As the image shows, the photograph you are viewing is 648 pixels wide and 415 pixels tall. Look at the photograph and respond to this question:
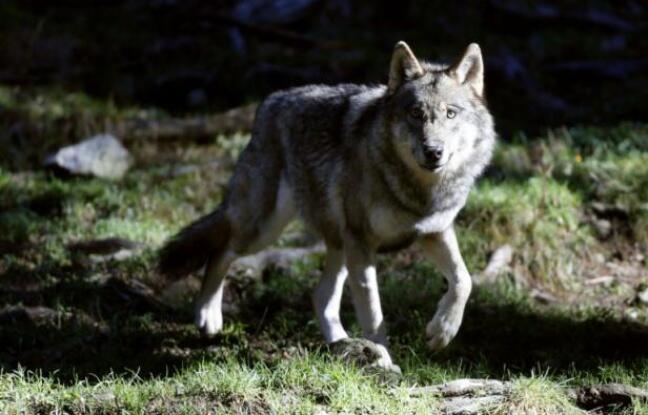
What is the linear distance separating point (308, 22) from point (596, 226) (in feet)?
22.6

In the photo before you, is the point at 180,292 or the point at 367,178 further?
the point at 180,292

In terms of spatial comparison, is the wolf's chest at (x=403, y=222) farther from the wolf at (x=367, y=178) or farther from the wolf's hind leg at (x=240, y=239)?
the wolf's hind leg at (x=240, y=239)

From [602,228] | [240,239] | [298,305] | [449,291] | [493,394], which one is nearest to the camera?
[493,394]

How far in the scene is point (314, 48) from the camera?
13031mm

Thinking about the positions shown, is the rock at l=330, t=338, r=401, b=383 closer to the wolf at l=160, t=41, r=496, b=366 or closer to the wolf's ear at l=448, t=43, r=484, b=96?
the wolf at l=160, t=41, r=496, b=366

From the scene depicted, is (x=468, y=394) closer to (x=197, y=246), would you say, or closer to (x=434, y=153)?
(x=434, y=153)

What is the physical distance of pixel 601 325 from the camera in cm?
684

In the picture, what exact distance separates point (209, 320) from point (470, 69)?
254cm

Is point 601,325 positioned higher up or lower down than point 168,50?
lower down

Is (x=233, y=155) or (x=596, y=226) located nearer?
(x=596, y=226)

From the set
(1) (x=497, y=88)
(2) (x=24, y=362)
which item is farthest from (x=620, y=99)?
(2) (x=24, y=362)

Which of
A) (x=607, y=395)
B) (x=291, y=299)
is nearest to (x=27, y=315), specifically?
(x=291, y=299)

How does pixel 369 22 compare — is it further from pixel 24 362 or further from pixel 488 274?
pixel 24 362

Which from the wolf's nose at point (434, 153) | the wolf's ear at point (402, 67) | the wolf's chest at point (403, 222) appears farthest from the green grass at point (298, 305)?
the wolf's ear at point (402, 67)
